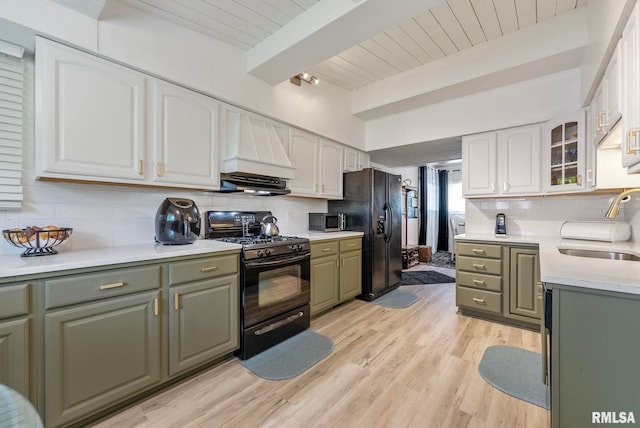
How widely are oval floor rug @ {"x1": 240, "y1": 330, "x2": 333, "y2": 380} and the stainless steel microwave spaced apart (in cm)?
138

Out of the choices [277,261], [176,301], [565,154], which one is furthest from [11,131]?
[565,154]

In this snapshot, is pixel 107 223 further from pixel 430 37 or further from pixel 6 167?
pixel 430 37

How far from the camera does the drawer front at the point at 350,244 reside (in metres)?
3.26

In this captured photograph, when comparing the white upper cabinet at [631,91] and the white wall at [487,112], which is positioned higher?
the white wall at [487,112]

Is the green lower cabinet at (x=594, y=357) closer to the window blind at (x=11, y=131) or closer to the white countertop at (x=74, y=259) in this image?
the white countertop at (x=74, y=259)

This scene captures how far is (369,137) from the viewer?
4168 millimetres

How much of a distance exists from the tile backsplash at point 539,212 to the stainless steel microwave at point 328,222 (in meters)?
1.67

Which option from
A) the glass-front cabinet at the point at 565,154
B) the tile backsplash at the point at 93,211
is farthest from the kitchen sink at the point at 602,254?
the tile backsplash at the point at 93,211

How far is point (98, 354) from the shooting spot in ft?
4.94

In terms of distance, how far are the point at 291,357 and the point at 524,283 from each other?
7.67ft

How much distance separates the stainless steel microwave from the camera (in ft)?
11.6

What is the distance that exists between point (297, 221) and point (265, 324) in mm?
1516

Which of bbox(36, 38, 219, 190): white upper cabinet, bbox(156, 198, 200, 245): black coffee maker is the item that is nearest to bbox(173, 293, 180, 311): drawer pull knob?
bbox(156, 198, 200, 245): black coffee maker

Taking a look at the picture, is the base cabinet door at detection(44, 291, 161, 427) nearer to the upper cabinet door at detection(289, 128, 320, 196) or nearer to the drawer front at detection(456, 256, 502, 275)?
the upper cabinet door at detection(289, 128, 320, 196)
